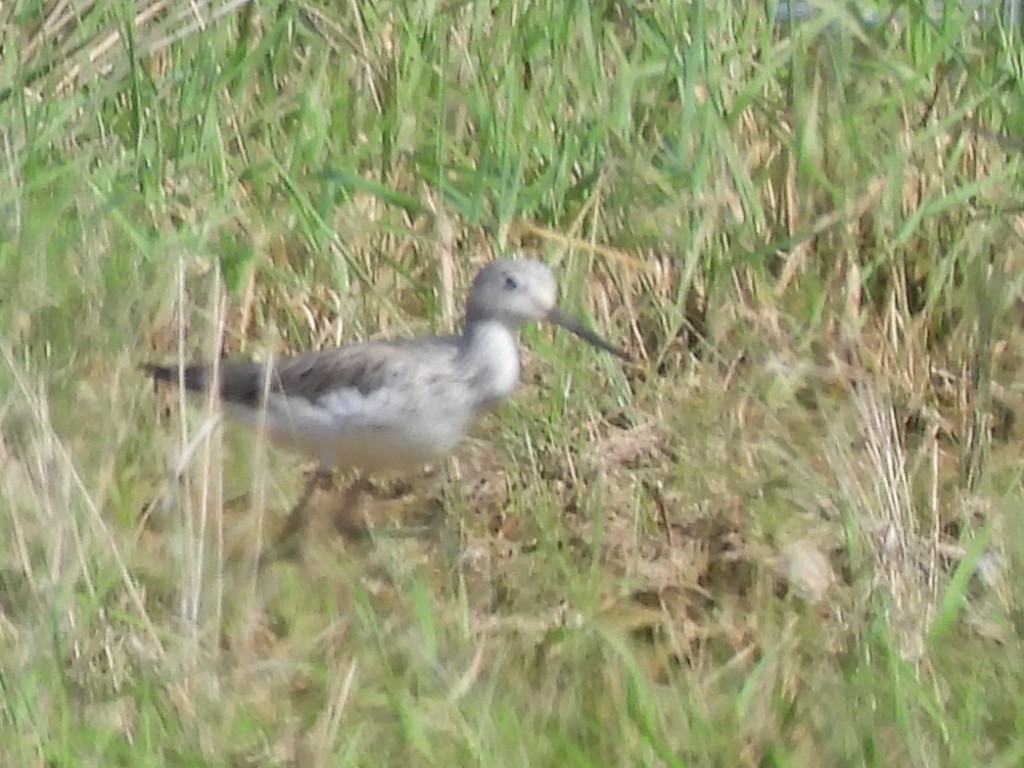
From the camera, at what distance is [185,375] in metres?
4.25

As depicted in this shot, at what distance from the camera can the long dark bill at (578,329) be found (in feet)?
15.4

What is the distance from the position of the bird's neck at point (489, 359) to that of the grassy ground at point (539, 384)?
0.10 meters

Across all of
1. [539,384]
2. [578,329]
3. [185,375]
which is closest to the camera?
[185,375]

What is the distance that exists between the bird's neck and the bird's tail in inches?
24.1

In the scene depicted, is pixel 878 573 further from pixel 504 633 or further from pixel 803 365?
pixel 803 365

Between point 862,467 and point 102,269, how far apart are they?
1709mm

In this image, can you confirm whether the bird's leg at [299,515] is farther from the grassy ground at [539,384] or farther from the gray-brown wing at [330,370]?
the gray-brown wing at [330,370]

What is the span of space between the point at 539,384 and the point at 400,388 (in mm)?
419

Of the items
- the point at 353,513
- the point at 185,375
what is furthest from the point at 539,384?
the point at 185,375

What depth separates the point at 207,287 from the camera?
471 centimetres

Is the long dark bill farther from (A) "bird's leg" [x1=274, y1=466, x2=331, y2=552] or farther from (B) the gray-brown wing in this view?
(A) "bird's leg" [x1=274, y1=466, x2=331, y2=552]

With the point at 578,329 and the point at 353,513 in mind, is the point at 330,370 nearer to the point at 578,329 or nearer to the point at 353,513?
the point at 353,513

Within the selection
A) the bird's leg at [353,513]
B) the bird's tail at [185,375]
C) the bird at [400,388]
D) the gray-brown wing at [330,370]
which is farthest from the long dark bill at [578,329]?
the bird's tail at [185,375]

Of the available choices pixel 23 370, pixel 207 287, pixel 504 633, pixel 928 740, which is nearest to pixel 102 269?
pixel 207 287
